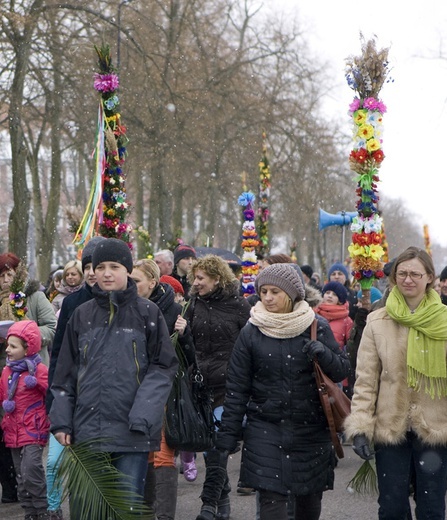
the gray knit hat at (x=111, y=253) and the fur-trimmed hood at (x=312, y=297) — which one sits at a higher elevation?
the gray knit hat at (x=111, y=253)

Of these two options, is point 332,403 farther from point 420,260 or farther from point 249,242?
point 249,242

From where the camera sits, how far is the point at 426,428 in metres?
5.29

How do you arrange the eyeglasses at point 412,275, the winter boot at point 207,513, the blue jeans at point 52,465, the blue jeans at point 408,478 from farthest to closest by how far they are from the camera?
1. the winter boot at point 207,513
2. the blue jeans at point 52,465
3. the eyeglasses at point 412,275
4. the blue jeans at point 408,478

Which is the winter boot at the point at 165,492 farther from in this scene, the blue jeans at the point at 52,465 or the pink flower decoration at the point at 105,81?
the pink flower decoration at the point at 105,81

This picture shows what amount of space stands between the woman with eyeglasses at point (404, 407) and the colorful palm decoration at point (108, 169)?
21.7 feet

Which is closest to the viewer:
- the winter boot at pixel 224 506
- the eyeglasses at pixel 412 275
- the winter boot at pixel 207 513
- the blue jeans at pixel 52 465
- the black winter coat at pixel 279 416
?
the black winter coat at pixel 279 416

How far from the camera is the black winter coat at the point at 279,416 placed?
5.43 m

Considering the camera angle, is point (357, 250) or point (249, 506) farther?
point (357, 250)

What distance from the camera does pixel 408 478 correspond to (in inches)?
212

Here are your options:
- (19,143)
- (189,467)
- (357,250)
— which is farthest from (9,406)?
(19,143)

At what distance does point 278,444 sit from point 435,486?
820 mm

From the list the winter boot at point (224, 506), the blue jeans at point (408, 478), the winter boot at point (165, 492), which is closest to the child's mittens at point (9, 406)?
the winter boot at point (165, 492)

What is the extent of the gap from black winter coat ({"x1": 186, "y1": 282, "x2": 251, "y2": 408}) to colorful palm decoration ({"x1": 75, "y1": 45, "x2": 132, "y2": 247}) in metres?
4.27

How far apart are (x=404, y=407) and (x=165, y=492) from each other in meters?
1.83
